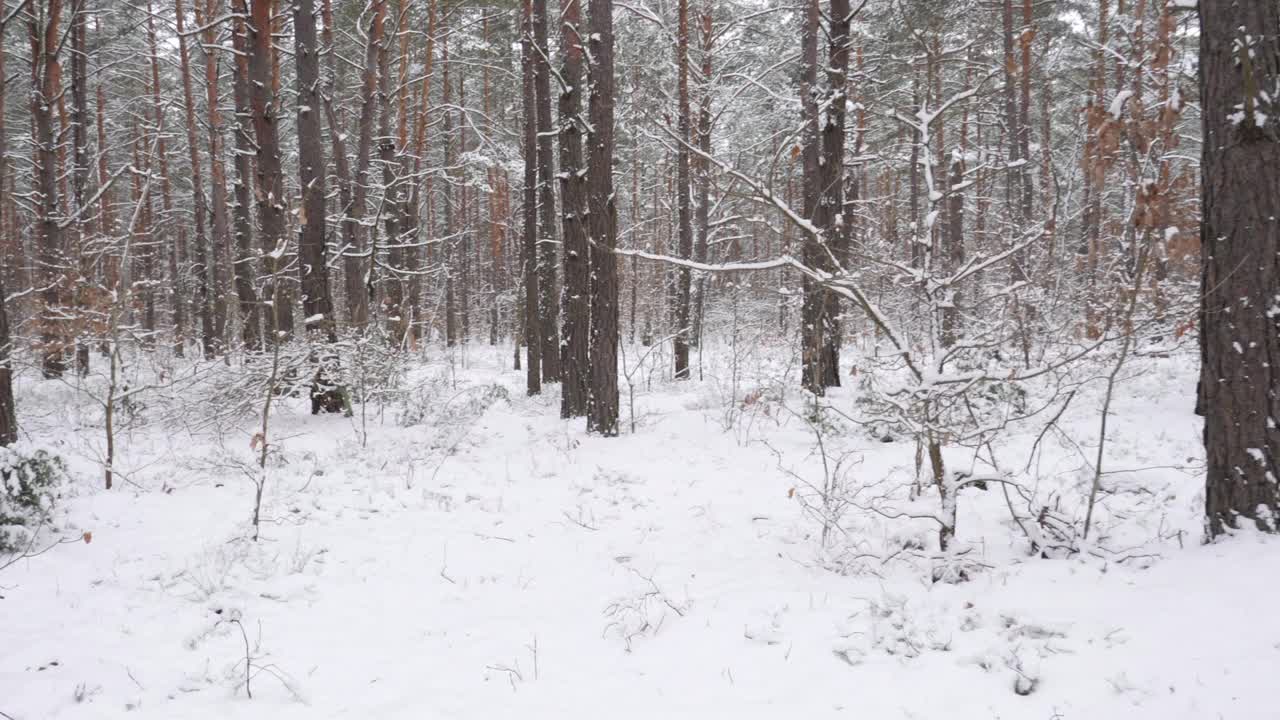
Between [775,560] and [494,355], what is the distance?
1935cm

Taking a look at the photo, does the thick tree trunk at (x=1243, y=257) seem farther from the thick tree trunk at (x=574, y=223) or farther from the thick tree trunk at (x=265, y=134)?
the thick tree trunk at (x=265, y=134)

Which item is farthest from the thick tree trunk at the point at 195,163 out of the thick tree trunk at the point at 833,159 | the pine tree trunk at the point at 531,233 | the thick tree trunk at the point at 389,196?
the thick tree trunk at the point at 833,159

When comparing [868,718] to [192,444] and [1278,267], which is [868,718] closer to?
[1278,267]

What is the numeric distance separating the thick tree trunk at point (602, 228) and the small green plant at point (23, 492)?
17.0 feet

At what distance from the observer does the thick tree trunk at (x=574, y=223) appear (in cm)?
880

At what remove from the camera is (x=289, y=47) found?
1845 centimetres

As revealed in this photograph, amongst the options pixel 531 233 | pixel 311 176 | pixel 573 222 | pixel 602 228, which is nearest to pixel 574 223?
pixel 573 222

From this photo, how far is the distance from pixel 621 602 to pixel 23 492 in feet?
14.8

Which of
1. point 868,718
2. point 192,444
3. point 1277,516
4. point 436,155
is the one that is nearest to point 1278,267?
point 1277,516

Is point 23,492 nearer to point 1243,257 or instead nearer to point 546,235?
point 1243,257

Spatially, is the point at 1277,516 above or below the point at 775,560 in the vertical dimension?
above

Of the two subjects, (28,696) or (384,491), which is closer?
(28,696)

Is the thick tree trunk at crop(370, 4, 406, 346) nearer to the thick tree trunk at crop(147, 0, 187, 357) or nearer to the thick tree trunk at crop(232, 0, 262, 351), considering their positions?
the thick tree trunk at crop(232, 0, 262, 351)

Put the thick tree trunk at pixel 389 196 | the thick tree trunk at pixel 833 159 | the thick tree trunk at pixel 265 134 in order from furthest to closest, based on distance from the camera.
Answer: the thick tree trunk at pixel 389 196 → the thick tree trunk at pixel 265 134 → the thick tree trunk at pixel 833 159
